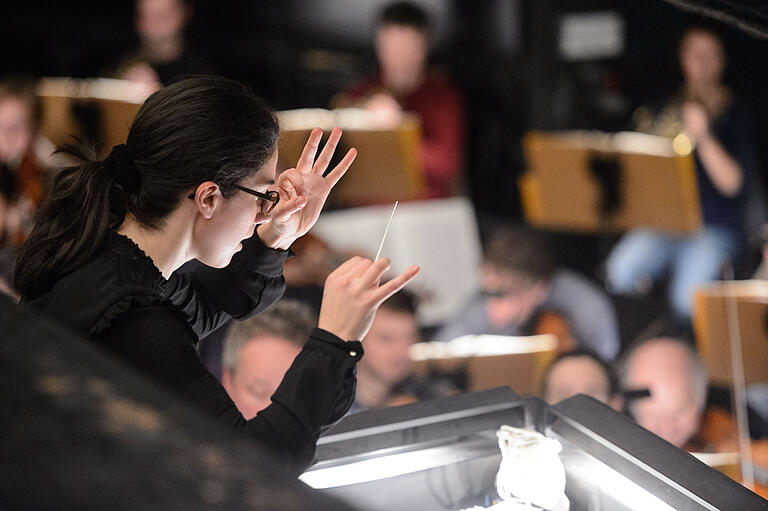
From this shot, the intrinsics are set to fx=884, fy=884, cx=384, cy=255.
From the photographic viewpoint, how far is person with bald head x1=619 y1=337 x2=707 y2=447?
Answer: 10.1ft

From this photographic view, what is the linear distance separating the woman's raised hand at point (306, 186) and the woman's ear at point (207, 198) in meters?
0.16

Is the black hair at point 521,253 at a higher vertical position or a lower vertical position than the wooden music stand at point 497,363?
higher

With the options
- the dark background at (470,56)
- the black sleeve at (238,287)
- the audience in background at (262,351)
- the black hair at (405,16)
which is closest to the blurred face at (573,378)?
the audience in background at (262,351)

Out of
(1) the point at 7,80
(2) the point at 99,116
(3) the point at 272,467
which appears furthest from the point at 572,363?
(1) the point at 7,80

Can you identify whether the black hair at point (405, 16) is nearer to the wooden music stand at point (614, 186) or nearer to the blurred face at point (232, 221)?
the wooden music stand at point (614, 186)

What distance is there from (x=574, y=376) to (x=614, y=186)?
1195 millimetres

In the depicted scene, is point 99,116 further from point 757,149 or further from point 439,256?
point 757,149

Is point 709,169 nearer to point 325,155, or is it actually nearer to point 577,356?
point 577,356

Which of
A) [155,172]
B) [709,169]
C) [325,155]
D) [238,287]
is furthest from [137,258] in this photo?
[709,169]

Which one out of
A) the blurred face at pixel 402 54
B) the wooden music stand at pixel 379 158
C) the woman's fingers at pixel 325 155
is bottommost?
the wooden music stand at pixel 379 158

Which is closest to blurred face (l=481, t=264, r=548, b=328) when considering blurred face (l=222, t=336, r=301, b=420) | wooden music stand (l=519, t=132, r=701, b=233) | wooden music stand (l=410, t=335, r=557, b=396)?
wooden music stand (l=519, t=132, r=701, b=233)

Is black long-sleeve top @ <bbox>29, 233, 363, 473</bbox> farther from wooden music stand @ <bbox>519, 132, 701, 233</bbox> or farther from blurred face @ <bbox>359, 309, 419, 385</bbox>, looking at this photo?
wooden music stand @ <bbox>519, 132, 701, 233</bbox>

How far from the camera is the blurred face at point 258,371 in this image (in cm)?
238

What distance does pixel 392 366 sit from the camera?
10.5 ft
